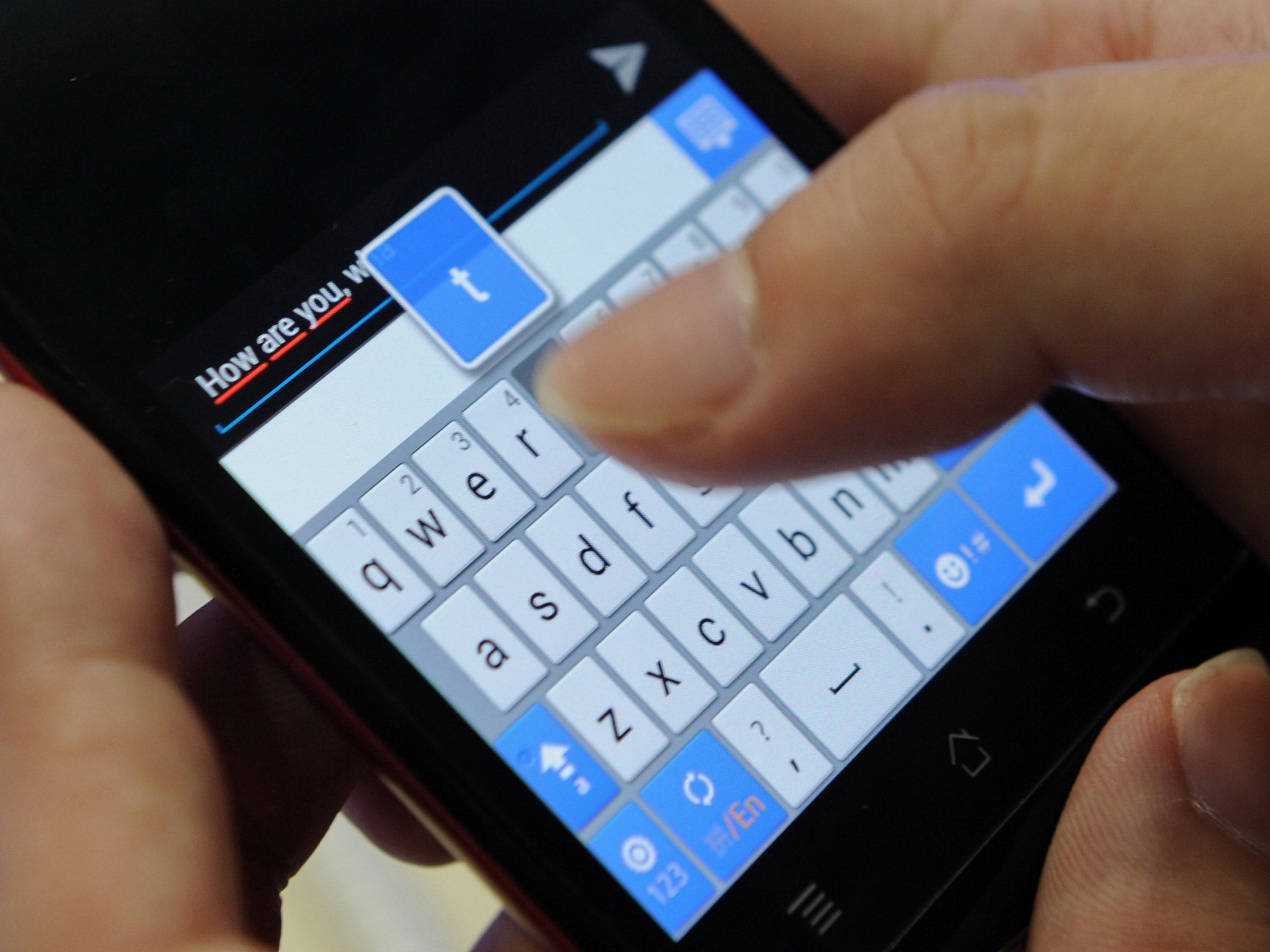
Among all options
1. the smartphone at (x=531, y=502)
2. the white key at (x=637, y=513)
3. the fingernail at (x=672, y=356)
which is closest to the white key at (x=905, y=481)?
the smartphone at (x=531, y=502)

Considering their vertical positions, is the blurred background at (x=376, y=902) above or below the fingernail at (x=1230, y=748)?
above

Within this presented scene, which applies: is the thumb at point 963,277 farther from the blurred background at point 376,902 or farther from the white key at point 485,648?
the blurred background at point 376,902

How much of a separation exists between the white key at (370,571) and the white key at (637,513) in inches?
3.5

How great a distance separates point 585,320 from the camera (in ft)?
1.62

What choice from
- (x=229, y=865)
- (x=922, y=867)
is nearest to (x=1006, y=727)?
(x=922, y=867)

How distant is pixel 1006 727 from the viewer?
0.50 metres

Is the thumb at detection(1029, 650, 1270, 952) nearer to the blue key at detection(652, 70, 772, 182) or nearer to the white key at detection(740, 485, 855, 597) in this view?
the white key at detection(740, 485, 855, 597)

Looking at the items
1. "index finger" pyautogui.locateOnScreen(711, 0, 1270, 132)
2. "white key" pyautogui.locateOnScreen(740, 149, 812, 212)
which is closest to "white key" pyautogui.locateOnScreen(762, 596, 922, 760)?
"white key" pyautogui.locateOnScreen(740, 149, 812, 212)

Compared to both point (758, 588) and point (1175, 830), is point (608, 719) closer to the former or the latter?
point (758, 588)

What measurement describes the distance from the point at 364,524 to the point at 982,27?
0.45 metres

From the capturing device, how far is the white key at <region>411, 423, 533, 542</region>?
1.48 ft

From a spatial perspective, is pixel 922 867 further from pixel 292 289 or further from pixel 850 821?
pixel 292 289

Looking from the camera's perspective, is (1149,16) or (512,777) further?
(1149,16)

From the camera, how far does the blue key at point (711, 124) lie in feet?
1.75
